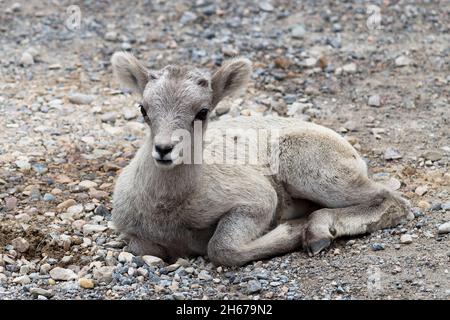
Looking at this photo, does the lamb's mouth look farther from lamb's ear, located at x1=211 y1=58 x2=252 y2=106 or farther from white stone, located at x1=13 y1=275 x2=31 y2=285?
white stone, located at x1=13 y1=275 x2=31 y2=285

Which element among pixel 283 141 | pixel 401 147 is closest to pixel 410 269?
pixel 283 141

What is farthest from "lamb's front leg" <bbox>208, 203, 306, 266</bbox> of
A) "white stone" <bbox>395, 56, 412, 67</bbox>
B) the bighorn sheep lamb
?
"white stone" <bbox>395, 56, 412, 67</bbox>

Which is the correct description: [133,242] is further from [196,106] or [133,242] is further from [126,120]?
[126,120]

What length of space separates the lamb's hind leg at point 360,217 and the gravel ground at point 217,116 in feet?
0.53

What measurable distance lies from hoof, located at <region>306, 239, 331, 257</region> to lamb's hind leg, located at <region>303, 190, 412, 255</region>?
0.26 feet

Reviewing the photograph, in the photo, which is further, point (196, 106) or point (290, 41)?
point (290, 41)

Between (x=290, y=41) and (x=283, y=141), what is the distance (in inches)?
253

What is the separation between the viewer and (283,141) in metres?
11.6

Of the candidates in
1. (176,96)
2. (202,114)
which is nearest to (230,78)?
(202,114)

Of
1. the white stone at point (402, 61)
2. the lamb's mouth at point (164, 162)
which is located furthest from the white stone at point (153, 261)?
the white stone at point (402, 61)

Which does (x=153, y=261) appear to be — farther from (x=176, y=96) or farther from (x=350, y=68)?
(x=350, y=68)

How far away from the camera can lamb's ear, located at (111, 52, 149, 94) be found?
1041 cm

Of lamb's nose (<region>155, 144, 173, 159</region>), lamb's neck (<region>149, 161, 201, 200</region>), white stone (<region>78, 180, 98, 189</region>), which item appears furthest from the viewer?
white stone (<region>78, 180, 98, 189</region>)

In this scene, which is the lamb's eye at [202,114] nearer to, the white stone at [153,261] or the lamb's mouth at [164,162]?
the lamb's mouth at [164,162]
